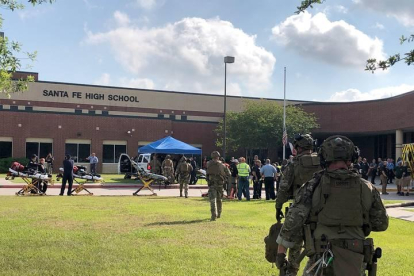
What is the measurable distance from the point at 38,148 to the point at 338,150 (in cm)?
4115

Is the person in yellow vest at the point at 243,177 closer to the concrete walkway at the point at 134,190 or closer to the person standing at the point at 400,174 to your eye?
the concrete walkway at the point at 134,190

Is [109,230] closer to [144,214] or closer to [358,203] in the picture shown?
[144,214]

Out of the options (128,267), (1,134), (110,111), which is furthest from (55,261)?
(110,111)

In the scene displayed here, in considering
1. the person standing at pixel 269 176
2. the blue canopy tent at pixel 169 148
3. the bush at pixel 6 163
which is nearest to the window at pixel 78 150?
the bush at pixel 6 163

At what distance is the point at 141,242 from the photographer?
29.0ft

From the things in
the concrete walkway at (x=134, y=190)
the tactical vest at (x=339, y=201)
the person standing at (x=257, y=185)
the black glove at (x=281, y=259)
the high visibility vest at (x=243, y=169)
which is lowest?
the concrete walkway at (x=134, y=190)

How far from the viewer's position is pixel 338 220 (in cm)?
392

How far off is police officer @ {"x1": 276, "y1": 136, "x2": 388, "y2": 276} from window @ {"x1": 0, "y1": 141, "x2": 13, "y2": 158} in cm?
4059

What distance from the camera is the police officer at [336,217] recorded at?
3871mm

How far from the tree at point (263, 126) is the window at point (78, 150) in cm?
1369

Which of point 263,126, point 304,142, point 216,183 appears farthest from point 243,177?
point 263,126

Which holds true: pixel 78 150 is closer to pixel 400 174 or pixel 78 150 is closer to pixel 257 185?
pixel 257 185

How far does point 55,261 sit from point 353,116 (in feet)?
127

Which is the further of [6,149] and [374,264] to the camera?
[6,149]
